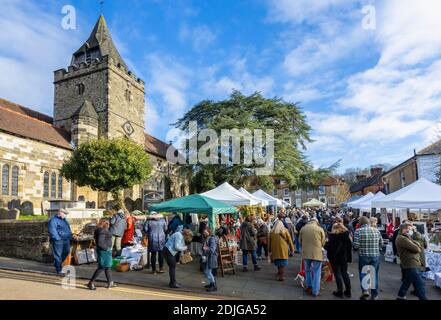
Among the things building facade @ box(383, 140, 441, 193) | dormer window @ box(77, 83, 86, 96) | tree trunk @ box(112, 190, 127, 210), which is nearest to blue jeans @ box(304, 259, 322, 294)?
tree trunk @ box(112, 190, 127, 210)

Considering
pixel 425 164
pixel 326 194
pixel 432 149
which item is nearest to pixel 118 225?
pixel 425 164

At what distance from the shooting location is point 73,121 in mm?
29016

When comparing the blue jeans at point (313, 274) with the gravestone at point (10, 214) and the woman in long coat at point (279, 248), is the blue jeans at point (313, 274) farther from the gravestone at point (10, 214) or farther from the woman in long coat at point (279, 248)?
the gravestone at point (10, 214)

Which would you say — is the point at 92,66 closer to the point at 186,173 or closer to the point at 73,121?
the point at 73,121

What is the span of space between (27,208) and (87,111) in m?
11.1

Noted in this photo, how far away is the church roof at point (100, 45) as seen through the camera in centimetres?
3419

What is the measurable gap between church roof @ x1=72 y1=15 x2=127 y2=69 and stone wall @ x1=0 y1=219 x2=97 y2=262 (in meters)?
25.7

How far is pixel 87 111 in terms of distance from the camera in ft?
97.2

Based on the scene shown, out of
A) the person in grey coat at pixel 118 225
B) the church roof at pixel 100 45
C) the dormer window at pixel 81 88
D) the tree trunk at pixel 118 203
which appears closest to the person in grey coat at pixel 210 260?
the person in grey coat at pixel 118 225

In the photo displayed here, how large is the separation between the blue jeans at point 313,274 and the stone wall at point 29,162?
69.8 ft

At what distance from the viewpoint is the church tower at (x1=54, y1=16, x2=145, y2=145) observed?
1228 inches

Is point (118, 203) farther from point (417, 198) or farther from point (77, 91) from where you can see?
point (417, 198)
